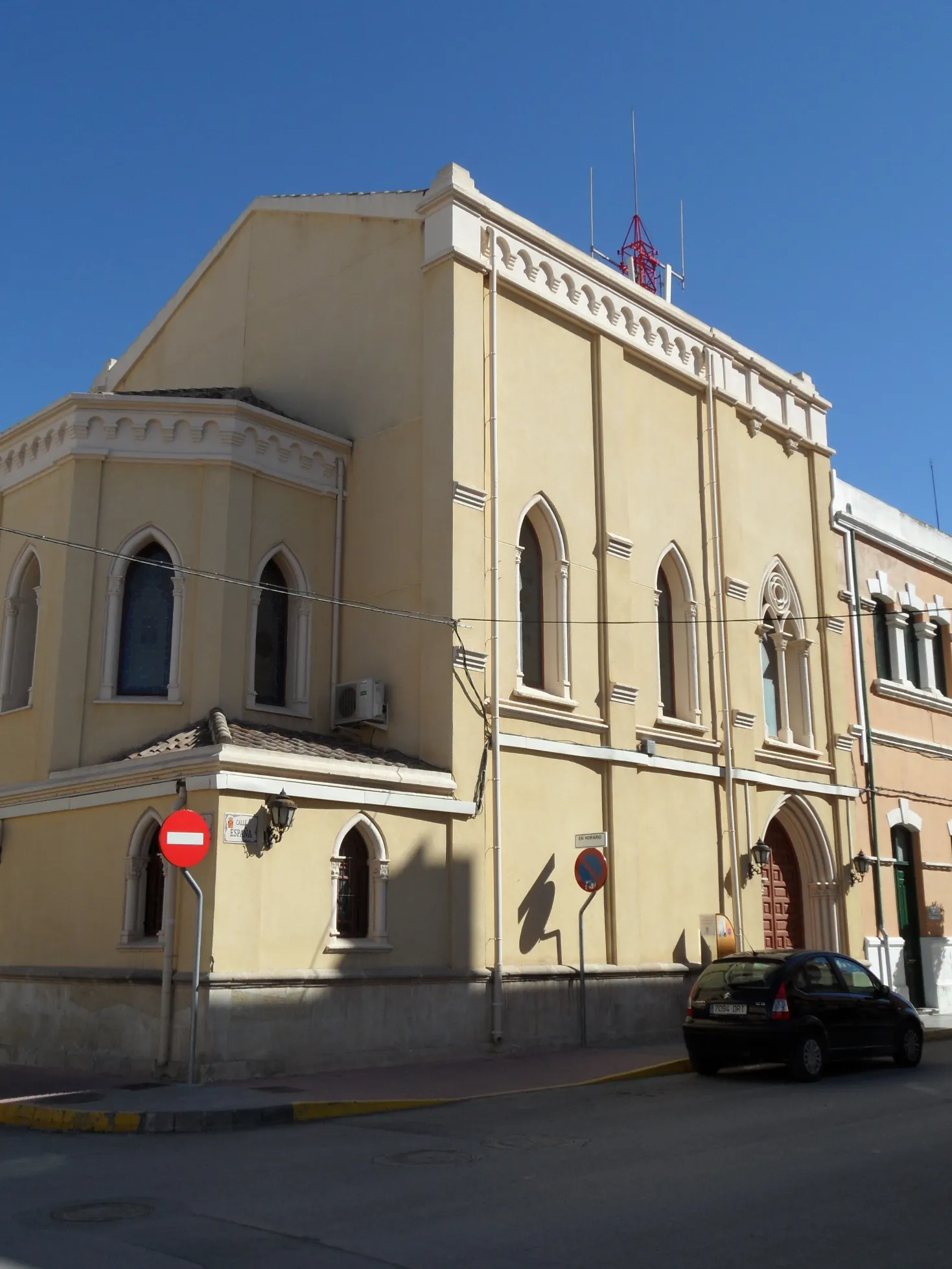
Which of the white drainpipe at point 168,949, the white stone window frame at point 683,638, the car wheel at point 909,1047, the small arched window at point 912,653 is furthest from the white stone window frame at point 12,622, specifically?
the small arched window at point 912,653

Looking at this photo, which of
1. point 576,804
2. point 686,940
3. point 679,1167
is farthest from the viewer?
point 686,940

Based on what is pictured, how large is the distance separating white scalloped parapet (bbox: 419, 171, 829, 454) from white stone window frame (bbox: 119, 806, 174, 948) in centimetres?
908

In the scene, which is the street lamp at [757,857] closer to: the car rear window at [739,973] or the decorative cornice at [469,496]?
the car rear window at [739,973]

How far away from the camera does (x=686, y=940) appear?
20.0 metres

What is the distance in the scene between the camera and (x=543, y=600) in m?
19.5

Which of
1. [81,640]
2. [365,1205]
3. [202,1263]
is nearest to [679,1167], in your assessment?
Result: [365,1205]

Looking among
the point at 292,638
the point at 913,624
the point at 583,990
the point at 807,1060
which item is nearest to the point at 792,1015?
the point at 807,1060

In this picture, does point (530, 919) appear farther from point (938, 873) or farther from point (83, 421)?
point (938, 873)

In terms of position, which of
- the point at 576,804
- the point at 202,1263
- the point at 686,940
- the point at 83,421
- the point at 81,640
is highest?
the point at 83,421

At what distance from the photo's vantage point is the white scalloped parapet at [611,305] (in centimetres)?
1886

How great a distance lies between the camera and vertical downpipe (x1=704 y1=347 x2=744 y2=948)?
69.2ft

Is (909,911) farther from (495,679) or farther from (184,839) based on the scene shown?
(184,839)

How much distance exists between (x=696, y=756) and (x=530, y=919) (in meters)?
4.98

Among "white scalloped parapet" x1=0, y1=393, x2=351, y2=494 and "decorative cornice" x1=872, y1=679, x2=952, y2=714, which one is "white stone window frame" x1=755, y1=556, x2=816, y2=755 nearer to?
"decorative cornice" x1=872, y1=679, x2=952, y2=714
